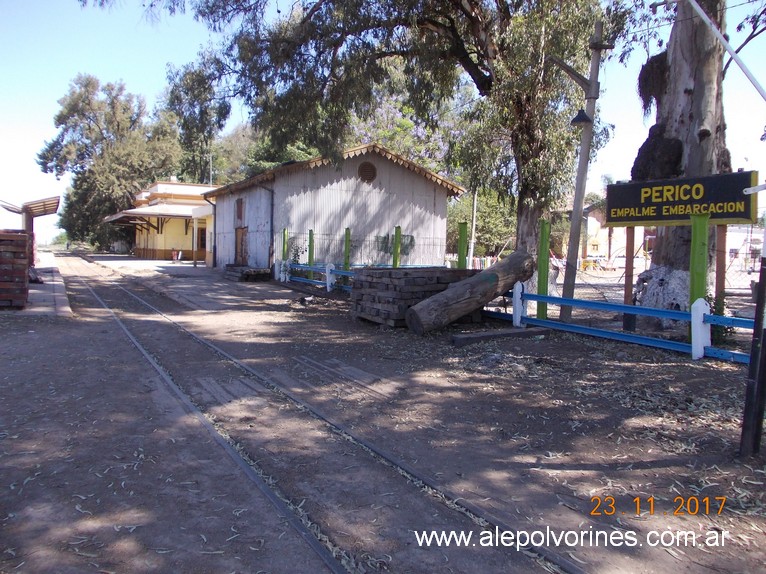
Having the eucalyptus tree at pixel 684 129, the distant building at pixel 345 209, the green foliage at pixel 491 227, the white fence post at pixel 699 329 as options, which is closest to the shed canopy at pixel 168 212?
the distant building at pixel 345 209

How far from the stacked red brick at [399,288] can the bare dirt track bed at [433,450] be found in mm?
1645

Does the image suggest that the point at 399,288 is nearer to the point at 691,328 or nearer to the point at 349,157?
the point at 691,328

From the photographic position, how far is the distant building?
22.9 meters

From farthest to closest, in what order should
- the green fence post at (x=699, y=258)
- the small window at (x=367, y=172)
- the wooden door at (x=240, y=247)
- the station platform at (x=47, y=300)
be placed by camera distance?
1. the wooden door at (x=240, y=247)
2. the small window at (x=367, y=172)
3. the station platform at (x=47, y=300)
4. the green fence post at (x=699, y=258)

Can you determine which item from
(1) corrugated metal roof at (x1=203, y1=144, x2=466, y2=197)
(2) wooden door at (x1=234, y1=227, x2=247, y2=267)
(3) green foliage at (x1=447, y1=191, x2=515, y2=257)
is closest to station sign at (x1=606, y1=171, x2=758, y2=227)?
(1) corrugated metal roof at (x1=203, y1=144, x2=466, y2=197)

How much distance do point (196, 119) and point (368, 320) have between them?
29.4 feet

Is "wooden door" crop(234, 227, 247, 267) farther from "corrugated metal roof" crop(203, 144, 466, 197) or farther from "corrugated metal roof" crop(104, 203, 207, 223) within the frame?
"corrugated metal roof" crop(104, 203, 207, 223)

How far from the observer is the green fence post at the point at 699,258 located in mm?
7320

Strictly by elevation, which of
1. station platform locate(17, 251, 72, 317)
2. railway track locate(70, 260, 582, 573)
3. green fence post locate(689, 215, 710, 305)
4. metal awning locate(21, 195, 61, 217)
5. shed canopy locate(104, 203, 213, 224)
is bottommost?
railway track locate(70, 260, 582, 573)

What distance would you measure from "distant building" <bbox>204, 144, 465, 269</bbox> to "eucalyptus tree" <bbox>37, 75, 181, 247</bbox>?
31.5 meters

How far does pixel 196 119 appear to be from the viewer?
16.6 metres

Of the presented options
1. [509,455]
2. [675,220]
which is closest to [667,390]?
[509,455]

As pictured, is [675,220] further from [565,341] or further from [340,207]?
[340,207]

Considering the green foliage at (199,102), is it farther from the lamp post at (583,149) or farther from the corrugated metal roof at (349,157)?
the lamp post at (583,149)
